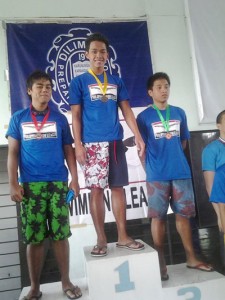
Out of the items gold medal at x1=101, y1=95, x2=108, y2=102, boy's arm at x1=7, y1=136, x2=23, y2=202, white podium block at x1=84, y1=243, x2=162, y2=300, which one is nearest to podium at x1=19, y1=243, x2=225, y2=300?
white podium block at x1=84, y1=243, x2=162, y2=300

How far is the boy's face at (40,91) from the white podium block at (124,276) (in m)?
1.04

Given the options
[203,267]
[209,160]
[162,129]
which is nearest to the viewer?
[203,267]

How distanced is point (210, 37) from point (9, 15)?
226 centimetres

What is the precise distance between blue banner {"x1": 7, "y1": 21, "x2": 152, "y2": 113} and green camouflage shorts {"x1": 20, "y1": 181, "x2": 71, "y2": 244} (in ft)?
4.79

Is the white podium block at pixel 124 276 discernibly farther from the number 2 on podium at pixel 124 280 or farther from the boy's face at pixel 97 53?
the boy's face at pixel 97 53

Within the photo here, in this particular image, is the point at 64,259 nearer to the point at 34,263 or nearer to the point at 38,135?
the point at 34,263

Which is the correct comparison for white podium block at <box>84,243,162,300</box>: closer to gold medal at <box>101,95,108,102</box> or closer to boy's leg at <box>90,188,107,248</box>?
boy's leg at <box>90,188,107,248</box>

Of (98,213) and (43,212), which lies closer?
(43,212)

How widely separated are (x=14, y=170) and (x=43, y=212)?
320mm

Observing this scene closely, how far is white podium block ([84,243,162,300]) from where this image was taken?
1.71 m

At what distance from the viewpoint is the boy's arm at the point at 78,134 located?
1.84m

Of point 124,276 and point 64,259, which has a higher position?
point 64,259

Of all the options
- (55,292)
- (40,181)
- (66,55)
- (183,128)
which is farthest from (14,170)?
(66,55)

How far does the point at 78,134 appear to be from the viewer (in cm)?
189
